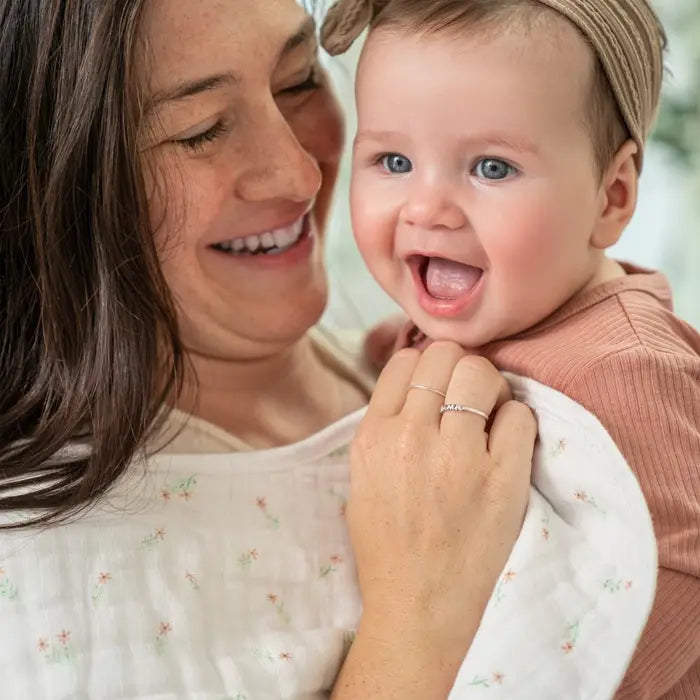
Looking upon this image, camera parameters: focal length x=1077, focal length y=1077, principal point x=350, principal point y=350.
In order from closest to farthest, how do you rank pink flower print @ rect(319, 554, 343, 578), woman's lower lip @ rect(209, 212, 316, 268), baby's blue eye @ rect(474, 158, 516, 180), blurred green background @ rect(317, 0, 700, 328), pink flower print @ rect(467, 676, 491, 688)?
pink flower print @ rect(467, 676, 491, 688)
baby's blue eye @ rect(474, 158, 516, 180)
pink flower print @ rect(319, 554, 343, 578)
woman's lower lip @ rect(209, 212, 316, 268)
blurred green background @ rect(317, 0, 700, 328)

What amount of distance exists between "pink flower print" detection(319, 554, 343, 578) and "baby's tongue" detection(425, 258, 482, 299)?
365 mm

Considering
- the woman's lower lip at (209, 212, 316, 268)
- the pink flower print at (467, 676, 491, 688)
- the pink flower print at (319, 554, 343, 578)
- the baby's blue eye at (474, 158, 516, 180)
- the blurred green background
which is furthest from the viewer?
the blurred green background

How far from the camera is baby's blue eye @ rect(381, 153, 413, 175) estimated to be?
1.36 meters

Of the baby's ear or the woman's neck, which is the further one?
the woman's neck

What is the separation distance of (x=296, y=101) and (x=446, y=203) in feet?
1.40

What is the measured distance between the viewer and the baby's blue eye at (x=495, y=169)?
1288mm

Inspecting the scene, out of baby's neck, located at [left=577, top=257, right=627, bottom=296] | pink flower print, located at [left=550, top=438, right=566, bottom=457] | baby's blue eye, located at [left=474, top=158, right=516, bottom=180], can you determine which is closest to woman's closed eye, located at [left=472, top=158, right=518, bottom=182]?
baby's blue eye, located at [left=474, top=158, right=516, bottom=180]

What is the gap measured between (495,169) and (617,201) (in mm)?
193

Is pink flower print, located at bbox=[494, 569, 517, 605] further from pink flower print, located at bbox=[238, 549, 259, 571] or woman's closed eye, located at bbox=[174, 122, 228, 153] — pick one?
woman's closed eye, located at bbox=[174, 122, 228, 153]

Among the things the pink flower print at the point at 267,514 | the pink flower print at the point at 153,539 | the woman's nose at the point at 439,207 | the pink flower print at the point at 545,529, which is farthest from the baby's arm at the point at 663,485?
the pink flower print at the point at 153,539

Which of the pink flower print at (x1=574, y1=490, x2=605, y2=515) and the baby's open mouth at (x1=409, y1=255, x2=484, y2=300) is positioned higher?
the baby's open mouth at (x1=409, y1=255, x2=484, y2=300)

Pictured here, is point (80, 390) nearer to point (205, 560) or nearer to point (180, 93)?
point (205, 560)

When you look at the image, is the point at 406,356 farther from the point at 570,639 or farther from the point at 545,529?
the point at 570,639

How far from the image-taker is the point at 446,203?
4.26 feet
